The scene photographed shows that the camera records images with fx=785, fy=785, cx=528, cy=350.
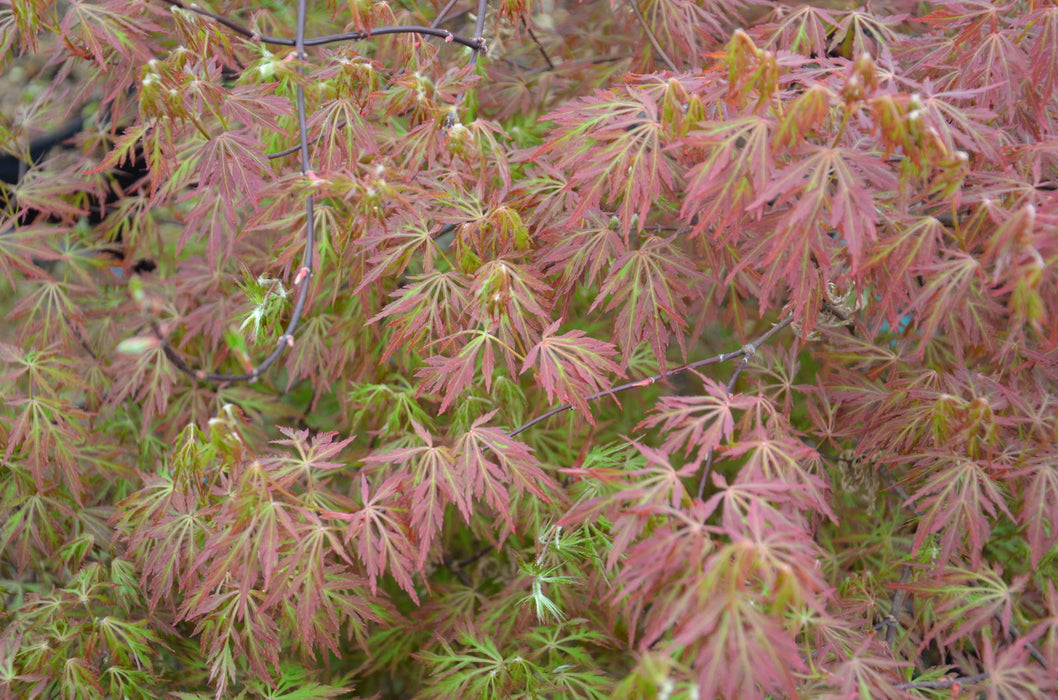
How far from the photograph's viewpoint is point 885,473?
2057 millimetres

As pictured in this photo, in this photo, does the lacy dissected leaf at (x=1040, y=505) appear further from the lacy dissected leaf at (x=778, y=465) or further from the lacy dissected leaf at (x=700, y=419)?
the lacy dissected leaf at (x=700, y=419)

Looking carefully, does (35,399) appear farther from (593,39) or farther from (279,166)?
(593,39)

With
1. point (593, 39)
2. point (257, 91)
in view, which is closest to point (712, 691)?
point (257, 91)

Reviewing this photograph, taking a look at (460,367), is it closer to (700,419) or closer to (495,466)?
(495,466)

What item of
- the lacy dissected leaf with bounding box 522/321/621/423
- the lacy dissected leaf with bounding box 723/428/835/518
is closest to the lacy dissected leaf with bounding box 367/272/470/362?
the lacy dissected leaf with bounding box 522/321/621/423

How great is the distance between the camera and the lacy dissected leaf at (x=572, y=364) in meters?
1.48

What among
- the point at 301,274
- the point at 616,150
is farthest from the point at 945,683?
the point at 301,274

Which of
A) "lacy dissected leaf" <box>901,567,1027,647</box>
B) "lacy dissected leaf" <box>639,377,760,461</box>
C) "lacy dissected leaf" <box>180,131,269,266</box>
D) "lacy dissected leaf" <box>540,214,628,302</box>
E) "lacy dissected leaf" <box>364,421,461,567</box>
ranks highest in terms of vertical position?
"lacy dissected leaf" <box>180,131,269,266</box>

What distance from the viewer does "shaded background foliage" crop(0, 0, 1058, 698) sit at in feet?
4.21

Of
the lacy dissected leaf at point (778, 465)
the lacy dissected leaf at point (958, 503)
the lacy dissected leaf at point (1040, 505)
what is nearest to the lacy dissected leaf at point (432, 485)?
the lacy dissected leaf at point (778, 465)

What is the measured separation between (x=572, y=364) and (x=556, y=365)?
1.5 inches

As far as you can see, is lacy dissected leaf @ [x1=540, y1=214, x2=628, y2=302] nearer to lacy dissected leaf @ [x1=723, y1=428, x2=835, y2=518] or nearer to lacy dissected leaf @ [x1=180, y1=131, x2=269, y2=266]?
lacy dissected leaf @ [x1=723, y1=428, x2=835, y2=518]

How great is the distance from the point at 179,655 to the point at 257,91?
139 cm

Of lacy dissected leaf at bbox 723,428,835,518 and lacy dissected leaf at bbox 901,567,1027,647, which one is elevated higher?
lacy dissected leaf at bbox 723,428,835,518
